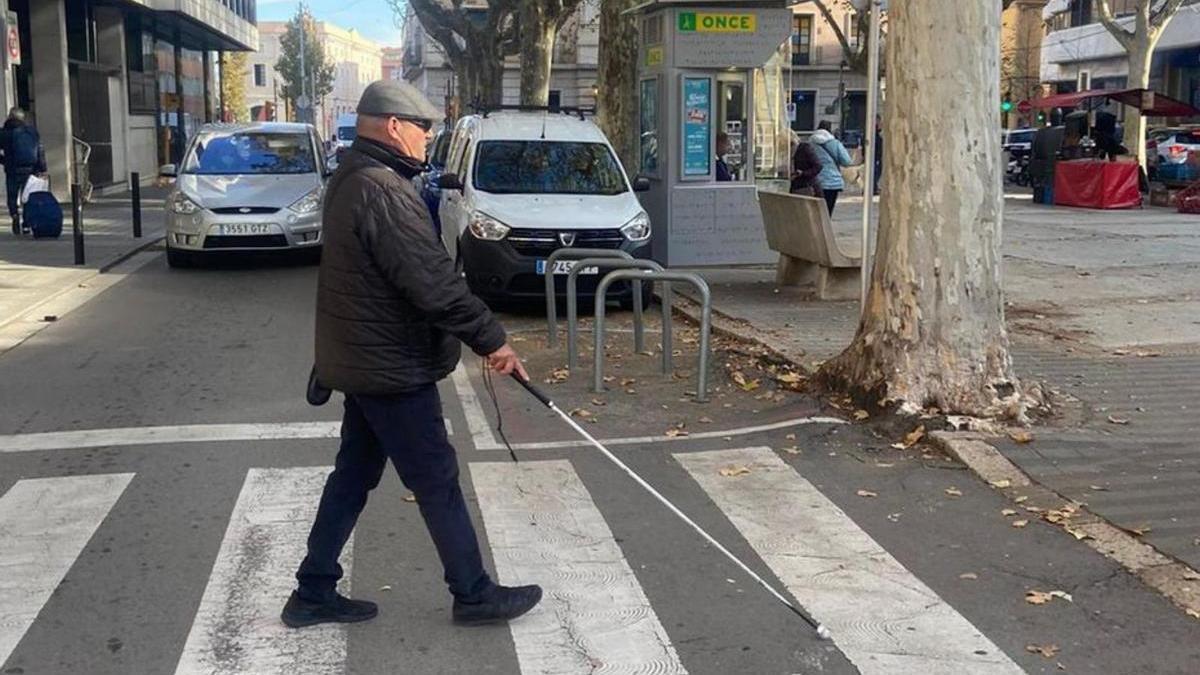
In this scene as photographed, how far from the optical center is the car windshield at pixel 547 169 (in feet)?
42.3

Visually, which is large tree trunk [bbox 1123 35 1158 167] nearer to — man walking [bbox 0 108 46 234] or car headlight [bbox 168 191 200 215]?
car headlight [bbox 168 191 200 215]

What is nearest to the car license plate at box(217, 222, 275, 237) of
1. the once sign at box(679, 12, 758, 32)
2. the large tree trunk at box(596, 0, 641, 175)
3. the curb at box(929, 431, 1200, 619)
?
the once sign at box(679, 12, 758, 32)

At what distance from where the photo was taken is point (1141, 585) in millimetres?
5047

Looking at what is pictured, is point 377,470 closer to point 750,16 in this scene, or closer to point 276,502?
point 276,502

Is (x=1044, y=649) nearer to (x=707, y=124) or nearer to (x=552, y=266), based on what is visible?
(x=552, y=266)

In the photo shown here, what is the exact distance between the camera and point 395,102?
441cm

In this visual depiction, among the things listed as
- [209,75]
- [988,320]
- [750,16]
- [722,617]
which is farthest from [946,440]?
[209,75]

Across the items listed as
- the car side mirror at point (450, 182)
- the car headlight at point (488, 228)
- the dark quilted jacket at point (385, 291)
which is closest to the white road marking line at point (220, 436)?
the dark quilted jacket at point (385, 291)

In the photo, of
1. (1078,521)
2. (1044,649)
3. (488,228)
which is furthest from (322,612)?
(488,228)

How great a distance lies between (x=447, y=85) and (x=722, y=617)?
67201 mm

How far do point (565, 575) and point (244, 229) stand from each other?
1098cm

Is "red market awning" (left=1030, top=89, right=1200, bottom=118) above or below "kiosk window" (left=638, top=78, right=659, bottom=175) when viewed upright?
above

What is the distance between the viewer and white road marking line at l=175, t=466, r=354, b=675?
169 inches

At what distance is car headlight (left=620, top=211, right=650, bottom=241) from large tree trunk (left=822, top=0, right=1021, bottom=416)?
461 cm
